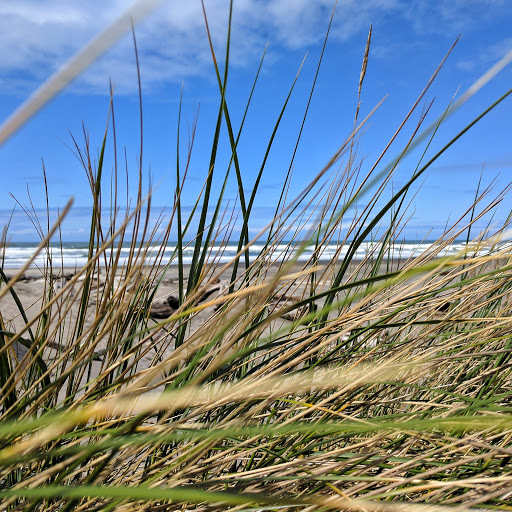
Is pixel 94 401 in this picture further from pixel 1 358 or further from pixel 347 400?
pixel 347 400

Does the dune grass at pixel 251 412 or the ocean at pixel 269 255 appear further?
the ocean at pixel 269 255

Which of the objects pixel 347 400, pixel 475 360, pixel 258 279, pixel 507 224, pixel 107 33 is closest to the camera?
→ pixel 107 33

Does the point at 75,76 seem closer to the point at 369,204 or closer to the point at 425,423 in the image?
the point at 425,423

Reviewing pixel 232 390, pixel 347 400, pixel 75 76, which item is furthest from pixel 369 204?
pixel 75 76

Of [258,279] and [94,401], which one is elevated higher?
[258,279]

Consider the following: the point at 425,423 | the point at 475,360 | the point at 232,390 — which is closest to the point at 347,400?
the point at 232,390

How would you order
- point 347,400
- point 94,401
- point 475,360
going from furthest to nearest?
point 475,360
point 347,400
point 94,401

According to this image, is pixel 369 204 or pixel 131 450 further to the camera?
pixel 369 204

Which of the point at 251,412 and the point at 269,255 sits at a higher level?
the point at 269,255

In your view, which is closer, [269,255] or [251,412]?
[251,412]

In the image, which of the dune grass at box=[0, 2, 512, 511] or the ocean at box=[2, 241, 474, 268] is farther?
the ocean at box=[2, 241, 474, 268]

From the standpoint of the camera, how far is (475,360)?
119cm

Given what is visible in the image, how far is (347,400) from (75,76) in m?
0.67

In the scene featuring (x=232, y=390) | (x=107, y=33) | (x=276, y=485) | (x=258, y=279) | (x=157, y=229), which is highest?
(x=107, y=33)
